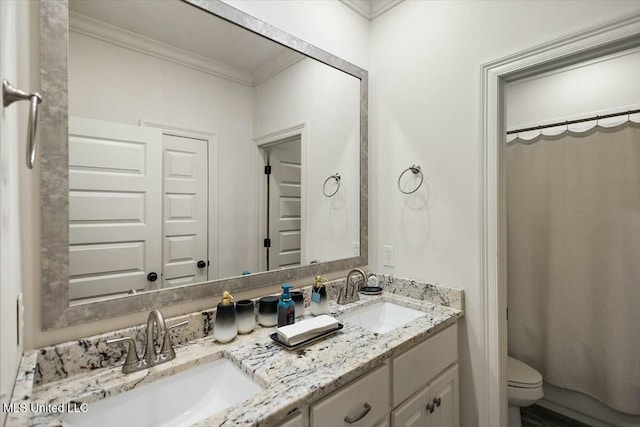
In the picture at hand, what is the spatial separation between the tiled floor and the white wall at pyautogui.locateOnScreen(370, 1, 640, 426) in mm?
1018

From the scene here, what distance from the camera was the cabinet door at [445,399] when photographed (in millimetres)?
1314

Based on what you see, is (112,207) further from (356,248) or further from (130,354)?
(356,248)

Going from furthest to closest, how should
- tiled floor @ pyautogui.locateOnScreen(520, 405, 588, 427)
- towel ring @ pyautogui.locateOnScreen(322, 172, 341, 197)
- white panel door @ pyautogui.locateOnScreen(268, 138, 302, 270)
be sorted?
tiled floor @ pyautogui.locateOnScreen(520, 405, 588, 427), towel ring @ pyautogui.locateOnScreen(322, 172, 341, 197), white panel door @ pyautogui.locateOnScreen(268, 138, 302, 270)

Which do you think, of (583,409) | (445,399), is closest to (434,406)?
(445,399)

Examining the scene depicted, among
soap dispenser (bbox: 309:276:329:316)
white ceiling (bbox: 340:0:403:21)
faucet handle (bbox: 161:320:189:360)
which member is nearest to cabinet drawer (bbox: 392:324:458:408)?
soap dispenser (bbox: 309:276:329:316)

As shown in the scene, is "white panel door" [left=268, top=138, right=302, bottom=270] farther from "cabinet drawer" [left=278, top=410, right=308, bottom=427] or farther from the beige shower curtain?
the beige shower curtain

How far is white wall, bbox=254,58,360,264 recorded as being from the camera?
60.0 inches

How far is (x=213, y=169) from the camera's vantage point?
129 centimetres

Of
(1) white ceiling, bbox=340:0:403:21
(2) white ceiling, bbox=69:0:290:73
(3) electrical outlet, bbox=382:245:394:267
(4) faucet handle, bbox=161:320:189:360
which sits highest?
(1) white ceiling, bbox=340:0:403:21

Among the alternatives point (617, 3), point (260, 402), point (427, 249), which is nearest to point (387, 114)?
point (427, 249)

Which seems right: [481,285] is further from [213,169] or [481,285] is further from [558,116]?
[558,116]

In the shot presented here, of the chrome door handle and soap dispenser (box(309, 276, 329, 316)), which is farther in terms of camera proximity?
soap dispenser (box(309, 276, 329, 316))

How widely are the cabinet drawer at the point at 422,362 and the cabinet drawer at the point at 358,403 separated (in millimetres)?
65

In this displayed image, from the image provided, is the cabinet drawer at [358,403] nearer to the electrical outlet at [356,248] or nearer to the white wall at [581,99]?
the electrical outlet at [356,248]
